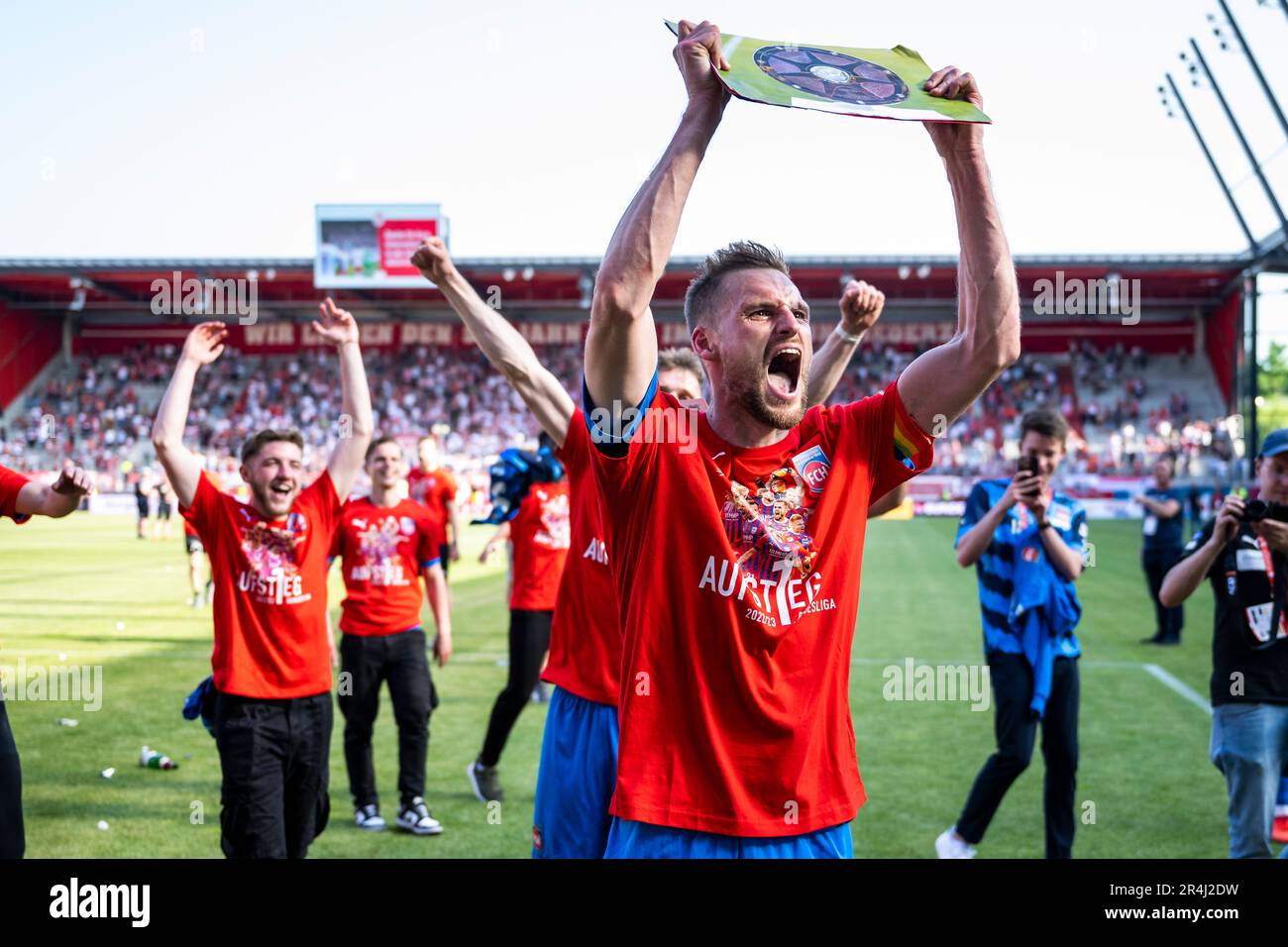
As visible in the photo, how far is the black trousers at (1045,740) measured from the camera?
555 cm

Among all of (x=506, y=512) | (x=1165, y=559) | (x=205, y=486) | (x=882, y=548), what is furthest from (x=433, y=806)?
(x=882, y=548)

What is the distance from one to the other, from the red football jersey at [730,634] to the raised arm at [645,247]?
275mm

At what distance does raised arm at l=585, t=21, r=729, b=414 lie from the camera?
7.45ft

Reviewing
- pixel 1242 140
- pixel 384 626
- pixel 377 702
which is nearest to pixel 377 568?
pixel 384 626

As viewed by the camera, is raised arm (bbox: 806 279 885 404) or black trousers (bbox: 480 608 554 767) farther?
black trousers (bbox: 480 608 554 767)

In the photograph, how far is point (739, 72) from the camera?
94.4 inches

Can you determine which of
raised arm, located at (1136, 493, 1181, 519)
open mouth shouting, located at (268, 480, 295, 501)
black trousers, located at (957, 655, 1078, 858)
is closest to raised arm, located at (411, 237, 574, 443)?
open mouth shouting, located at (268, 480, 295, 501)

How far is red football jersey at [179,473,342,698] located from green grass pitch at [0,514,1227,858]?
5.11ft

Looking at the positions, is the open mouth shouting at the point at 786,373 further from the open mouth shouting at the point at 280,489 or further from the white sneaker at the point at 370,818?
the white sneaker at the point at 370,818

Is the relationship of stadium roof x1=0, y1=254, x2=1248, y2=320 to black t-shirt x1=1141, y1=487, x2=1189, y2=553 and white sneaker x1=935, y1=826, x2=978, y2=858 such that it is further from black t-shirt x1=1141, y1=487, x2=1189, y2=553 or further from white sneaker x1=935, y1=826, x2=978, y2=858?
Result: white sneaker x1=935, y1=826, x2=978, y2=858

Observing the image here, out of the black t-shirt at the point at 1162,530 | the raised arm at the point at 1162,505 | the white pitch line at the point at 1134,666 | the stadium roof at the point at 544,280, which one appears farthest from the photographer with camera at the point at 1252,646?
the stadium roof at the point at 544,280

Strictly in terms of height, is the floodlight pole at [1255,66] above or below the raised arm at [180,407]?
above

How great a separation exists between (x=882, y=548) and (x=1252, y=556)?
69.6 feet
